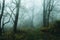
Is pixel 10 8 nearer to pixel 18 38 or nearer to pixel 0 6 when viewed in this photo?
pixel 0 6

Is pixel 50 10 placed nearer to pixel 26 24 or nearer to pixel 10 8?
pixel 26 24

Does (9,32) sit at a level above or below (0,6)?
below

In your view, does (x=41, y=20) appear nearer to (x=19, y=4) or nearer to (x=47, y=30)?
(x=47, y=30)

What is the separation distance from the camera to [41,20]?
5.50 m

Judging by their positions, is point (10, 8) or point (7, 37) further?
point (10, 8)

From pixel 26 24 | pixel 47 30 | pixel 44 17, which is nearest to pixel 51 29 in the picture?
pixel 47 30

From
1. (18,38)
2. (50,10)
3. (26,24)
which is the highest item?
(50,10)

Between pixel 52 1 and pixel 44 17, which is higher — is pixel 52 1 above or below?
above

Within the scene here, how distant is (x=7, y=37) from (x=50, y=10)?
73.1 inches

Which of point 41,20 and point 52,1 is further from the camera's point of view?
point 52,1

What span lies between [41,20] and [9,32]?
1.20 metres

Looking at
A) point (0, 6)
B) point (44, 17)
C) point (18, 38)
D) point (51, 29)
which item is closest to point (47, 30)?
point (51, 29)

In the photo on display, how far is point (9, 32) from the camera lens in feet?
17.1

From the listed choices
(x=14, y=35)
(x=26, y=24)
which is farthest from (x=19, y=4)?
(x=14, y=35)
